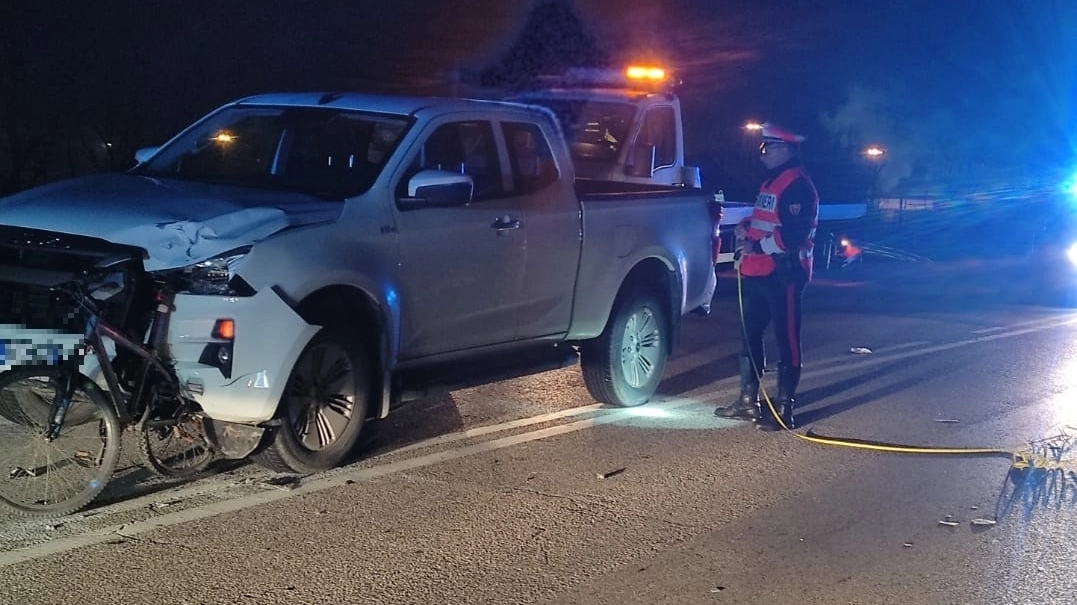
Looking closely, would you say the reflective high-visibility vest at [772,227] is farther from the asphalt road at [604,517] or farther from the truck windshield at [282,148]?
the truck windshield at [282,148]

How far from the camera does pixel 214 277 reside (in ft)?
17.5

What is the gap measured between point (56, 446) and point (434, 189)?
2304 mm

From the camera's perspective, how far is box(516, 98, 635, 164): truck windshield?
1146 cm

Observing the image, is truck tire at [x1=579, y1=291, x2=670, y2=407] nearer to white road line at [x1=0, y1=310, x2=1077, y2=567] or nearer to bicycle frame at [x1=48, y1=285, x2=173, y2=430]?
white road line at [x1=0, y1=310, x2=1077, y2=567]

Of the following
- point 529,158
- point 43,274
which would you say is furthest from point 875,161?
point 43,274

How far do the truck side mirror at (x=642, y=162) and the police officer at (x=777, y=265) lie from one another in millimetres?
3959

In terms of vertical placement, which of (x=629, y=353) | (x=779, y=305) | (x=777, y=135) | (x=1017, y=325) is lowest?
(x=1017, y=325)

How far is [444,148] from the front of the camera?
685 cm

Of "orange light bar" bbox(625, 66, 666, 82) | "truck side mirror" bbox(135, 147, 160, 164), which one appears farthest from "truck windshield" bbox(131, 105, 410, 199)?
"orange light bar" bbox(625, 66, 666, 82)

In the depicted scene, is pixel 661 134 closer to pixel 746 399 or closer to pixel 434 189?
pixel 746 399

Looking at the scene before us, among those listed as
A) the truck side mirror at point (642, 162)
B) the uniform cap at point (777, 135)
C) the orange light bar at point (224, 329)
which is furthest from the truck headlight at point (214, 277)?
the truck side mirror at point (642, 162)

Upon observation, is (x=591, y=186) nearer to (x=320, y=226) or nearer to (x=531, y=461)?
(x=531, y=461)

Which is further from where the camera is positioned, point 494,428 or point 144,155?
point 494,428

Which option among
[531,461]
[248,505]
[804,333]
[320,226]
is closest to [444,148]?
[320,226]
